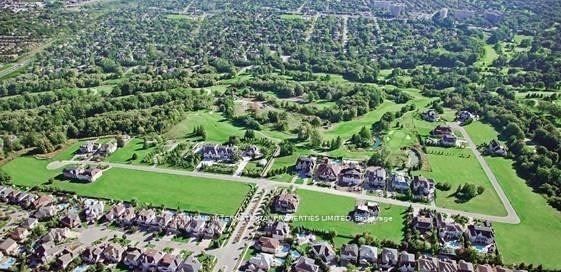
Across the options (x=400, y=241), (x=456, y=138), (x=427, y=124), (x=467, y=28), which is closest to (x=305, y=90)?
(x=427, y=124)

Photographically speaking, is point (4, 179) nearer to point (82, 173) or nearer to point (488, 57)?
point (82, 173)

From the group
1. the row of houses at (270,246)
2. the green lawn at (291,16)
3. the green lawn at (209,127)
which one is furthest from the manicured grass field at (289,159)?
the green lawn at (291,16)

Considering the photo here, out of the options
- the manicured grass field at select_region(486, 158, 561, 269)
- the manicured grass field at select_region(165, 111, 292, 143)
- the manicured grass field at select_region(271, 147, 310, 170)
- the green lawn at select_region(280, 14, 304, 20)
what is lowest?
the manicured grass field at select_region(486, 158, 561, 269)

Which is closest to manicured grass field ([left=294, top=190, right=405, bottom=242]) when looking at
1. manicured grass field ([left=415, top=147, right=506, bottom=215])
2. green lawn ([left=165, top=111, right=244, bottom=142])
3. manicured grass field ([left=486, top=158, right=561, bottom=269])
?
manicured grass field ([left=415, top=147, right=506, bottom=215])

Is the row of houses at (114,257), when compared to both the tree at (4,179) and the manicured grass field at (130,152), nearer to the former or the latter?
the tree at (4,179)

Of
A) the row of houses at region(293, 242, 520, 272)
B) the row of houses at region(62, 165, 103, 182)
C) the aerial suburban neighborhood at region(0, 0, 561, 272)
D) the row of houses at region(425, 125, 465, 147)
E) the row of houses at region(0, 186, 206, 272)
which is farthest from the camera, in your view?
the row of houses at region(425, 125, 465, 147)

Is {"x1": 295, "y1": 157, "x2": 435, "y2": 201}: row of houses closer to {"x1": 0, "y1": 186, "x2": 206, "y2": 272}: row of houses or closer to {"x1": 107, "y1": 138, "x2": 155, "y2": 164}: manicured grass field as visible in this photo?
{"x1": 0, "y1": 186, "x2": 206, "y2": 272}: row of houses
